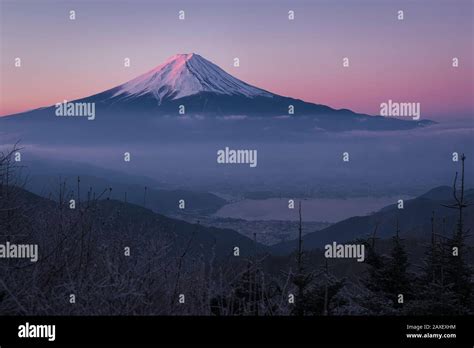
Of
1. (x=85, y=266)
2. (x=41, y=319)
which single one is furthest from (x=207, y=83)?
(x=41, y=319)

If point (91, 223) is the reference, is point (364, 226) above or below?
below

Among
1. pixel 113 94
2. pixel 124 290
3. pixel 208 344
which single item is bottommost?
pixel 208 344

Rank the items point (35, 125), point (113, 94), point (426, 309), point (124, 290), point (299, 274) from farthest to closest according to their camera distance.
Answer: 1. point (113, 94)
2. point (35, 125)
3. point (299, 274)
4. point (426, 309)
5. point (124, 290)

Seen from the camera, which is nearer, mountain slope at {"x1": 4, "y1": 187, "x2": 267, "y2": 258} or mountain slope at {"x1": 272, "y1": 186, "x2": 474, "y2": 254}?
mountain slope at {"x1": 4, "y1": 187, "x2": 267, "y2": 258}

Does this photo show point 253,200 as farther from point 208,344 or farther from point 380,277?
point 208,344

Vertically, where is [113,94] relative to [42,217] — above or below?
above

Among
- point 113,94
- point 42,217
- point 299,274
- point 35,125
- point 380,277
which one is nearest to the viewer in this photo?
point 299,274

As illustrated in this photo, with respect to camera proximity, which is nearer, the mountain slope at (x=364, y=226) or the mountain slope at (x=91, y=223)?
the mountain slope at (x=91, y=223)

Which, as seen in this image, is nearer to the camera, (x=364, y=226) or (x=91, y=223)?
(x=91, y=223)

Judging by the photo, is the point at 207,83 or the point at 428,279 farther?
the point at 207,83

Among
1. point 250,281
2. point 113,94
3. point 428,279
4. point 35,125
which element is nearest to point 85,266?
point 250,281
